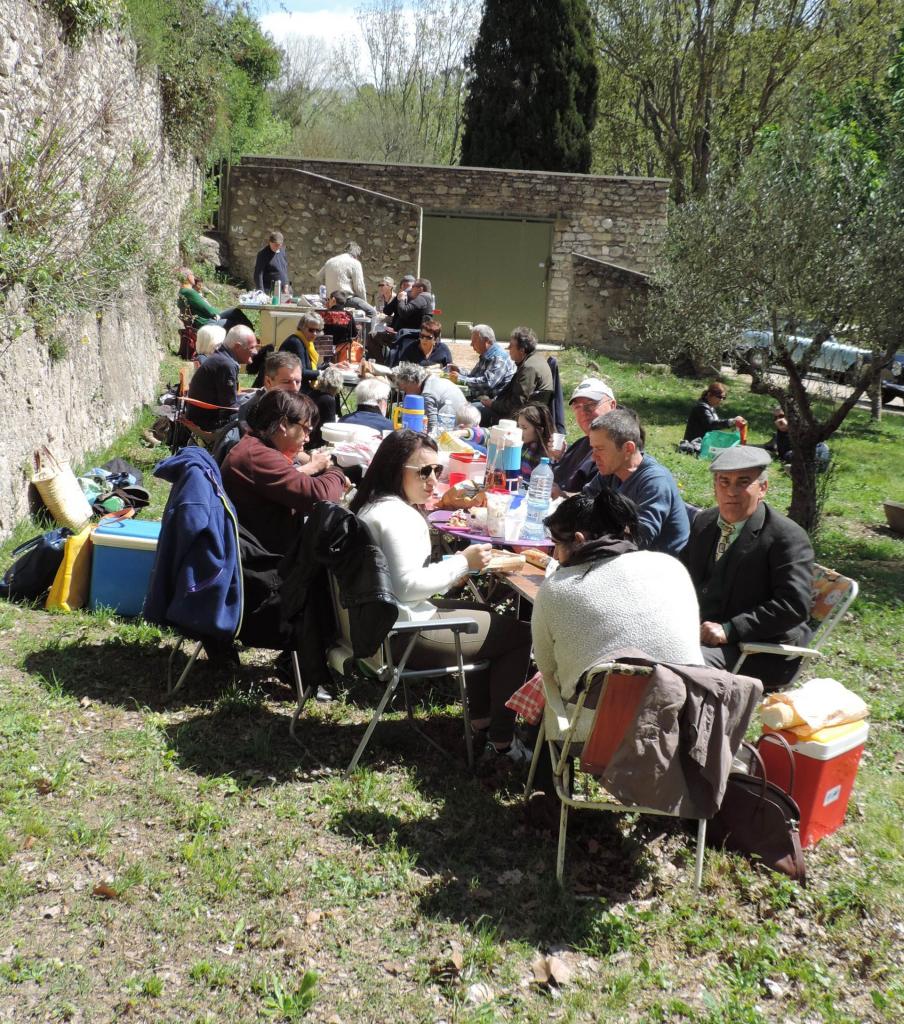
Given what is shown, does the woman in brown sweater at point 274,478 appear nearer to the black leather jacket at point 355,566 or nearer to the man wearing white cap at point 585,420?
the black leather jacket at point 355,566

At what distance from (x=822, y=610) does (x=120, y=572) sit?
358cm

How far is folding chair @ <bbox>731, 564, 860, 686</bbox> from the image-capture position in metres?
3.79

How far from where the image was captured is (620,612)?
10.1 ft

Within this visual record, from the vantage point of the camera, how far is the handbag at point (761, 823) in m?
3.36

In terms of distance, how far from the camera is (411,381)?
7.49m

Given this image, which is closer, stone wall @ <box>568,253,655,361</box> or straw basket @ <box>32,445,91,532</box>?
straw basket @ <box>32,445,91,532</box>

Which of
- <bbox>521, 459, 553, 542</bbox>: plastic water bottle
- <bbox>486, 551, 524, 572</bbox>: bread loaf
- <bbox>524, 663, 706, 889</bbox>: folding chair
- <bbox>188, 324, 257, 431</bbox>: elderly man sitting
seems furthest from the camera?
<bbox>188, 324, 257, 431</bbox>: elderly man sitting

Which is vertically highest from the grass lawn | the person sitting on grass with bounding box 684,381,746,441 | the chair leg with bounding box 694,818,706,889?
the person sitting on grass with bounding box 684,381,746,441

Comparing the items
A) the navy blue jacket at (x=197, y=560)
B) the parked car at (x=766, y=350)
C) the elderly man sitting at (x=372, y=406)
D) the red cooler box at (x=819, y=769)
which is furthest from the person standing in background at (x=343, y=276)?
the red cooler box at (x=819, y=769)

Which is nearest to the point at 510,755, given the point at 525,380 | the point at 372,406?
the point at 372,406

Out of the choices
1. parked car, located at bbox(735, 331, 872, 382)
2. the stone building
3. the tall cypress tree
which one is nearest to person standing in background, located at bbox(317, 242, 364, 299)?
the stone building

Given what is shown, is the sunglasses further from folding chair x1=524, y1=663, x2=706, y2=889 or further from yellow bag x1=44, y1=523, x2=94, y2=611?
yellow bag x1=44, y1=523, x2=94, y2=611

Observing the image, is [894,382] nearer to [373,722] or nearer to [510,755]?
[510,755]

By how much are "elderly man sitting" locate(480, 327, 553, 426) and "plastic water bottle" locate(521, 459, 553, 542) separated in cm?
276
